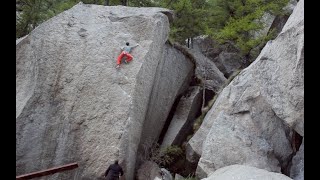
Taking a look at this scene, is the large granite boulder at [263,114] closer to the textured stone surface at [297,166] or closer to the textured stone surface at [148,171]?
the textured stone surface at [297,166]

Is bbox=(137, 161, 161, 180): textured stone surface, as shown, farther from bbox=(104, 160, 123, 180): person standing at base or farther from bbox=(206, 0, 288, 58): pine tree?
bbox=(206, 0, 288, 58): pine tree

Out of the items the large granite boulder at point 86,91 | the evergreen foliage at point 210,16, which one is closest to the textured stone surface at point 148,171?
the large granite boulder at point 86,91

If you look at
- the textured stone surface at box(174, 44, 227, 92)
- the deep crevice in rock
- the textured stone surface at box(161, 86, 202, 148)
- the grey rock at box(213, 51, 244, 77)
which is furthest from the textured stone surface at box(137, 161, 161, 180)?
the grey rock at box(213, 51, 244, 77)

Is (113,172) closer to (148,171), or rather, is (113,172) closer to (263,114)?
(148,171)

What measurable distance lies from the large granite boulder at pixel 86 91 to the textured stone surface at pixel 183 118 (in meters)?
0.88

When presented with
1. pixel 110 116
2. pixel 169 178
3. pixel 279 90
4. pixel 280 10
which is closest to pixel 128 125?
pixel 110 116

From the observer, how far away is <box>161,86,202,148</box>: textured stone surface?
1797 centimetres

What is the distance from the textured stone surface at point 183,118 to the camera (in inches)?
707

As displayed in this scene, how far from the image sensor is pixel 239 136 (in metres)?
13.6

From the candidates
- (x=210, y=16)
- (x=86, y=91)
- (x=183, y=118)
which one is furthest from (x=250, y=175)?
(x=210, y=16)

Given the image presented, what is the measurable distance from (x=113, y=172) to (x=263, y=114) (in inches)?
266

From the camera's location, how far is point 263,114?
1371 cm
